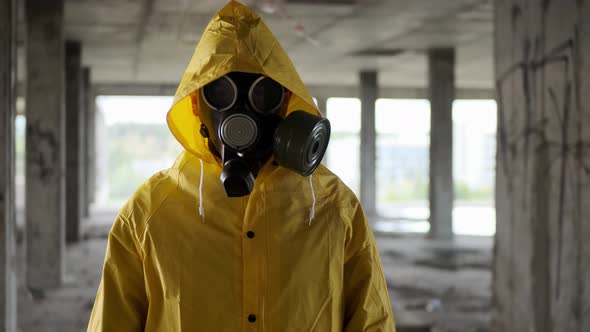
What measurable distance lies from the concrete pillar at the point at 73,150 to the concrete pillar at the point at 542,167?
8.41m

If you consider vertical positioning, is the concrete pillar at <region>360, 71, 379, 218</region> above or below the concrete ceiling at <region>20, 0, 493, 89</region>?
below

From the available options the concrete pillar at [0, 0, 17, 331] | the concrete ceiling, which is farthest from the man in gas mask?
the concrete ceiling

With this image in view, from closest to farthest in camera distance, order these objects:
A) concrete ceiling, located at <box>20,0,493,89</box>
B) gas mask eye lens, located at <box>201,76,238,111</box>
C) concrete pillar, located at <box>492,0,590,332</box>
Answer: gas mask eye lens, located at <box>201,76,238,111</box> < concrete pillar, located at <box>492,0,590,332</box> < concrete ceiling, located at <box>20,0,493,89</box>

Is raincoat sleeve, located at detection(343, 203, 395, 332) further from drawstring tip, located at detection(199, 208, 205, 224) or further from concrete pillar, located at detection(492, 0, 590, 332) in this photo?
concrete pillar, located at detection(492, 0, 590, 332)

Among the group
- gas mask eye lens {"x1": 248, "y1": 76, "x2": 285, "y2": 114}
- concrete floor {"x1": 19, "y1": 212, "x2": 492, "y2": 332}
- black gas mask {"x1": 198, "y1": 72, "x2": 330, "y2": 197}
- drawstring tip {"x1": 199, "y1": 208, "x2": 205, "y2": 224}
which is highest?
gas mask eye lens {"x1": 248, "y1": 76, "x2": 285, "y2": 114}

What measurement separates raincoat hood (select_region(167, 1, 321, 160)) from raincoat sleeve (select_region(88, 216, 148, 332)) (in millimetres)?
316

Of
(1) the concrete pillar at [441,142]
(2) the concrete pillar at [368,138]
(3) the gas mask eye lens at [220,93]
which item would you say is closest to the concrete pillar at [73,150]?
(1) the concrete pillar at [441,142]

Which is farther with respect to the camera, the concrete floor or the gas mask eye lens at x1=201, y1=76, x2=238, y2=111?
the concrete floor

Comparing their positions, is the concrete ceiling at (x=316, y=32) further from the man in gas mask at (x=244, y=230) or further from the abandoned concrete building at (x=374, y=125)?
the man in gas mask at (x=244, y=230)

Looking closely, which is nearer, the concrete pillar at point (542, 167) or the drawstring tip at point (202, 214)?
the drawstring tip at point (202, 214)

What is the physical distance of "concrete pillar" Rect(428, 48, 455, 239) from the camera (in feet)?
38.5

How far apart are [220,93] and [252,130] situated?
161 millimetres

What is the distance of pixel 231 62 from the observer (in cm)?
174

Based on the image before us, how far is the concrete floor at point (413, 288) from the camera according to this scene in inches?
226
